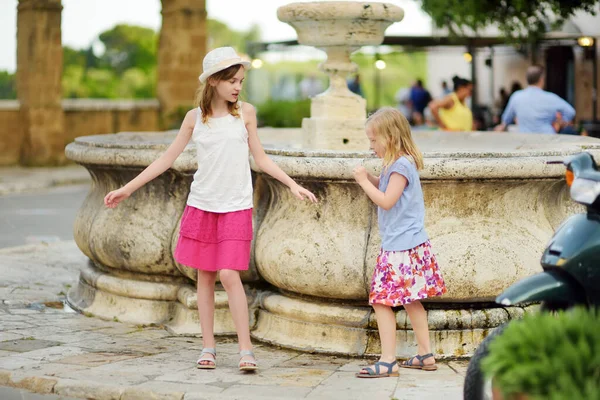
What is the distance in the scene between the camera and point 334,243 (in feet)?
20.4

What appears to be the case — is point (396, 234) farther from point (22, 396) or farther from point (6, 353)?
point (6, 353)

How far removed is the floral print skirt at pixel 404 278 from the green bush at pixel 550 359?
2.19 metres

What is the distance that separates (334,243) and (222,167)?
81 cm

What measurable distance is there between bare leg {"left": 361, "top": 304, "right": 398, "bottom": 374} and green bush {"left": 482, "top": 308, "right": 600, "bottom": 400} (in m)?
2.31

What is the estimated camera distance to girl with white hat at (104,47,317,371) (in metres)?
5.80

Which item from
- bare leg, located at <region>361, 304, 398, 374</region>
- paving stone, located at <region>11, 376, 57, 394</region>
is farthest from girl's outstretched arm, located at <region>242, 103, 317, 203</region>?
paving stone, located at <region>11, 376, 57, 394</region>

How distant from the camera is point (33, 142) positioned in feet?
72.1

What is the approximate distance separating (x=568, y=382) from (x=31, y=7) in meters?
20.1

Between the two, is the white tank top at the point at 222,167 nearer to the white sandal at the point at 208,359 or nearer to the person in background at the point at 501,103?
the white sandal at the point at 208,359

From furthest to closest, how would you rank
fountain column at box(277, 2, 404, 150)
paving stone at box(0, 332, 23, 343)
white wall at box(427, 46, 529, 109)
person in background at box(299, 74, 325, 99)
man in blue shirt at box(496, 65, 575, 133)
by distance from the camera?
1. person in background at box(299, 74, 325, 99)
2. white wall at box(427, 46, 529, 109)
3. man in blue shirt at box(496, 65, 575, 133)
4. fountain column at box(277, 2, 404, 150)
5. paving stone at box(0, 332, 23, 343)

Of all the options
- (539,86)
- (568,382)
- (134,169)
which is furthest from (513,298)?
(539,86)

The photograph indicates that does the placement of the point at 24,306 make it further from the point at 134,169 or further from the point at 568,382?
the point at 568,382

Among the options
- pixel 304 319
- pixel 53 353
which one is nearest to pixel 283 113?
pixel 304 319

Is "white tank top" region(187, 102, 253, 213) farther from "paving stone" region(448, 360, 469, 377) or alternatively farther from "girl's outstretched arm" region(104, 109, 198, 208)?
"paving stone" region(448, 360, 469, 377)
